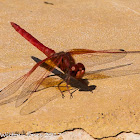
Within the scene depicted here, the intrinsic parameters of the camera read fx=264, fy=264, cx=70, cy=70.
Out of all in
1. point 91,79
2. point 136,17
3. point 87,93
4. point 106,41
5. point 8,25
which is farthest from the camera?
point 136,17

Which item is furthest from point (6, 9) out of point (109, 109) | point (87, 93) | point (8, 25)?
point (109, 109)

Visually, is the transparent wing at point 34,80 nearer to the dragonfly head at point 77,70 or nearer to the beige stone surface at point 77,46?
the beige stone surface at point 77,46

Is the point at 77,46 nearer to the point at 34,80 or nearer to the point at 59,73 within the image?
the point at 59,73

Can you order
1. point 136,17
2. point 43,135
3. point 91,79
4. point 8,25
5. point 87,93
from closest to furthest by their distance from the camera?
1. point 43,135
2. point 87,93
3. point 91,79
4. point 8,25
5. point 136,17

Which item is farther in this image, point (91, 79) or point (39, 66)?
point (91, 79)

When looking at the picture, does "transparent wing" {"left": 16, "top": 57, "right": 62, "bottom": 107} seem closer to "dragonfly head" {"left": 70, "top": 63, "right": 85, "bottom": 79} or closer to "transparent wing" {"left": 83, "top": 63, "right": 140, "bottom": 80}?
"dragonfly head" {"left": 70, "top": 63, "right": 85, "bottom": 79}

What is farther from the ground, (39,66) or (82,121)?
(39,66)

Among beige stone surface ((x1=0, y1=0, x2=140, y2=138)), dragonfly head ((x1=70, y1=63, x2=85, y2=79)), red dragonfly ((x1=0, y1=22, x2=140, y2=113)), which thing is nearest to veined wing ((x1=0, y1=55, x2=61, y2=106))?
red dragonfly ((x1=0, y1=22, x2=140, y2=113))

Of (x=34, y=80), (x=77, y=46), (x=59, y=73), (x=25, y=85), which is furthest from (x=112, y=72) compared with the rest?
(x=25, y=85)

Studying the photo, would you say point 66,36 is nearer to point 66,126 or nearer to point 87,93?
point 87,93
